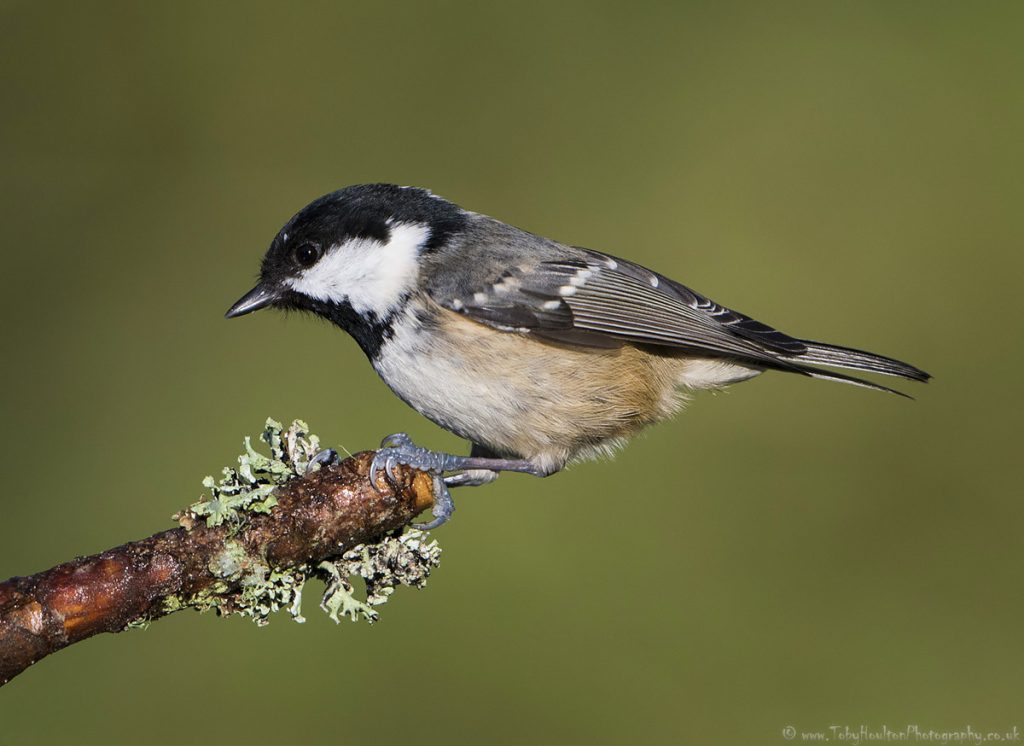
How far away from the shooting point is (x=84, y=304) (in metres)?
2.63

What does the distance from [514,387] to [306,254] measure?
0.57m

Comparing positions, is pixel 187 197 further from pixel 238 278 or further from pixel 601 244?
pixel 601 244

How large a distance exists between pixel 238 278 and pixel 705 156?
5.23ft

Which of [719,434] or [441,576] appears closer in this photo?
[441,576]

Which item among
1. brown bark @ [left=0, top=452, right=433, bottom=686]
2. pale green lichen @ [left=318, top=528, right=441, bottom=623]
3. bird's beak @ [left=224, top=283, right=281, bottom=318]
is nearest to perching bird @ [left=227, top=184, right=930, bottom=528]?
bird's beak @ [left=224, top=283, right=281, bottom=318]

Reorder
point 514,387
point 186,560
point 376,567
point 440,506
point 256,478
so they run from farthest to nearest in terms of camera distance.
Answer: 1. point 514,387
2. point 440,506
3. point 376,567
4. point 256,478
5. point 186,560

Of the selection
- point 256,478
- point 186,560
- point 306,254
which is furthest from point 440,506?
point 306,254

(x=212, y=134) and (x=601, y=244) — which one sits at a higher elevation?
(x=212, y=134)

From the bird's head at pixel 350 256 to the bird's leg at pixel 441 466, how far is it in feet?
1.16

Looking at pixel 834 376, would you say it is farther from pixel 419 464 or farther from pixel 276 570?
pixel 276 570

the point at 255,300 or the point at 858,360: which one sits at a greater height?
the point at 255,300

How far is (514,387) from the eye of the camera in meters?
1.85

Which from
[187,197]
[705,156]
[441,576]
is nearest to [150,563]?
[441,576]

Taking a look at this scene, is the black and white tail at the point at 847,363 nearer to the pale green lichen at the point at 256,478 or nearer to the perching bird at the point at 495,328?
the perching bird at the point at 495,328
